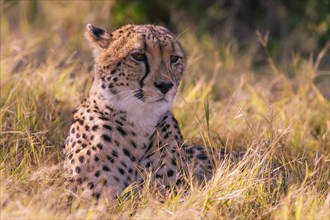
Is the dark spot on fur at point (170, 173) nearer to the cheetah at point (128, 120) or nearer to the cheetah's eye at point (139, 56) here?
the cheetah at point (128, 120)

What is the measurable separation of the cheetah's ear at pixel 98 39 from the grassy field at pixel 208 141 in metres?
0.46

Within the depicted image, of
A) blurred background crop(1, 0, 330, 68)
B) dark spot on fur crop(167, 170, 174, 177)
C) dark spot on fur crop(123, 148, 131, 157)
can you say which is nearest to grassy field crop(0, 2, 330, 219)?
dark spot on fur crop(167, 170, 174, 177)

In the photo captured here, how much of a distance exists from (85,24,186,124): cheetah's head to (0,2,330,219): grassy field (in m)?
0.28

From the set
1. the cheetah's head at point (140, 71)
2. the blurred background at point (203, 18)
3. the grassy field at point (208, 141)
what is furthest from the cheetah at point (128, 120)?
the blurred background at point (203, 18)

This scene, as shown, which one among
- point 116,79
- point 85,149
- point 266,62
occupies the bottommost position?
point 266,62

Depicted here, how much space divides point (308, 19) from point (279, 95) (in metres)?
1.82

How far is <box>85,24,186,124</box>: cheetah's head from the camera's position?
4137 millimetres

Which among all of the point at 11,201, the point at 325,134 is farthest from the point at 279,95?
the point at 11,201

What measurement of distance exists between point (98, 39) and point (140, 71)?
35 cm

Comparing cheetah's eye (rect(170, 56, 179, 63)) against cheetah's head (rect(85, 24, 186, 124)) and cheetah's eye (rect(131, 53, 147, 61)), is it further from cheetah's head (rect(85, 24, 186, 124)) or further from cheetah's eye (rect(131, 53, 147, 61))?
cheetah's eye (rect(131, 53, 147, 61))

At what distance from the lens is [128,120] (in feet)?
14.0

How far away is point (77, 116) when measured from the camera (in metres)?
4.38

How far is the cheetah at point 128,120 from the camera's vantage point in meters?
4.13

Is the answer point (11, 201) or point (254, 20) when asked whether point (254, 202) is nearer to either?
point (11, 201)
